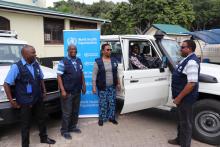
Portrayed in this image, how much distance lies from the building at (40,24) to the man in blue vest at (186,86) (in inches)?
301

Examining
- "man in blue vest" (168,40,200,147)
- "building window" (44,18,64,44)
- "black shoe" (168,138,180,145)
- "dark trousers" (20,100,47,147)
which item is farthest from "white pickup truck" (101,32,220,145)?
"building window" (44,18,64,44)

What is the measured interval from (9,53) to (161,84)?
351 centimetres

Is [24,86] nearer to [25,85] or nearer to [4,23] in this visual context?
[25,85]

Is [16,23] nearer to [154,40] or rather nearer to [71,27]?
[71,27]

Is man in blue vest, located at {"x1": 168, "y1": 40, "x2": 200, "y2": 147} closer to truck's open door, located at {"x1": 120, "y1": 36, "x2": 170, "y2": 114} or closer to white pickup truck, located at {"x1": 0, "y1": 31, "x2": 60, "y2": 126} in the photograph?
truck's open door, located at {"x1": 120, "y1": 36, "x2": 170, "y2": 114}

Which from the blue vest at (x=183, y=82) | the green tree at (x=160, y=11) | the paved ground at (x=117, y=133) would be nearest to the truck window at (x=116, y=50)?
the paved ground at (x=117, y=133)

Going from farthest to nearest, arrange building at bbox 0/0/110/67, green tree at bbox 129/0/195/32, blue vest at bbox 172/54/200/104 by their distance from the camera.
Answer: green tree at bbox 129/0/195/32, building at bbox 0/0/110/67, blue vest at bbox 172/54/200/104

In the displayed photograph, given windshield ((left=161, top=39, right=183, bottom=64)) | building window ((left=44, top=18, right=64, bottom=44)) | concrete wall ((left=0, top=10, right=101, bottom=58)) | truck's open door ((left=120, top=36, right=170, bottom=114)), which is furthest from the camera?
building window ((left=44, top=18, right=64, bottom=44))

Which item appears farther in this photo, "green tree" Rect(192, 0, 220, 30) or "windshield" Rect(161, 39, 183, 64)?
"green tree" Rect(192, 0, 220, 30)

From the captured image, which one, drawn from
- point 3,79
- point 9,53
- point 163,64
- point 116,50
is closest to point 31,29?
point 9,53

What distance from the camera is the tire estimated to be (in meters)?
5.04

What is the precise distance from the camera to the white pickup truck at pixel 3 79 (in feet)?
15.8

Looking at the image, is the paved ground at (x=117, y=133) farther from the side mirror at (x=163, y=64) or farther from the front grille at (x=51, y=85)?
the side mirror at (x=163, y=64)

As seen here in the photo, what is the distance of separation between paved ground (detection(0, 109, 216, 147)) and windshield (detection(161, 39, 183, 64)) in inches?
60.1
